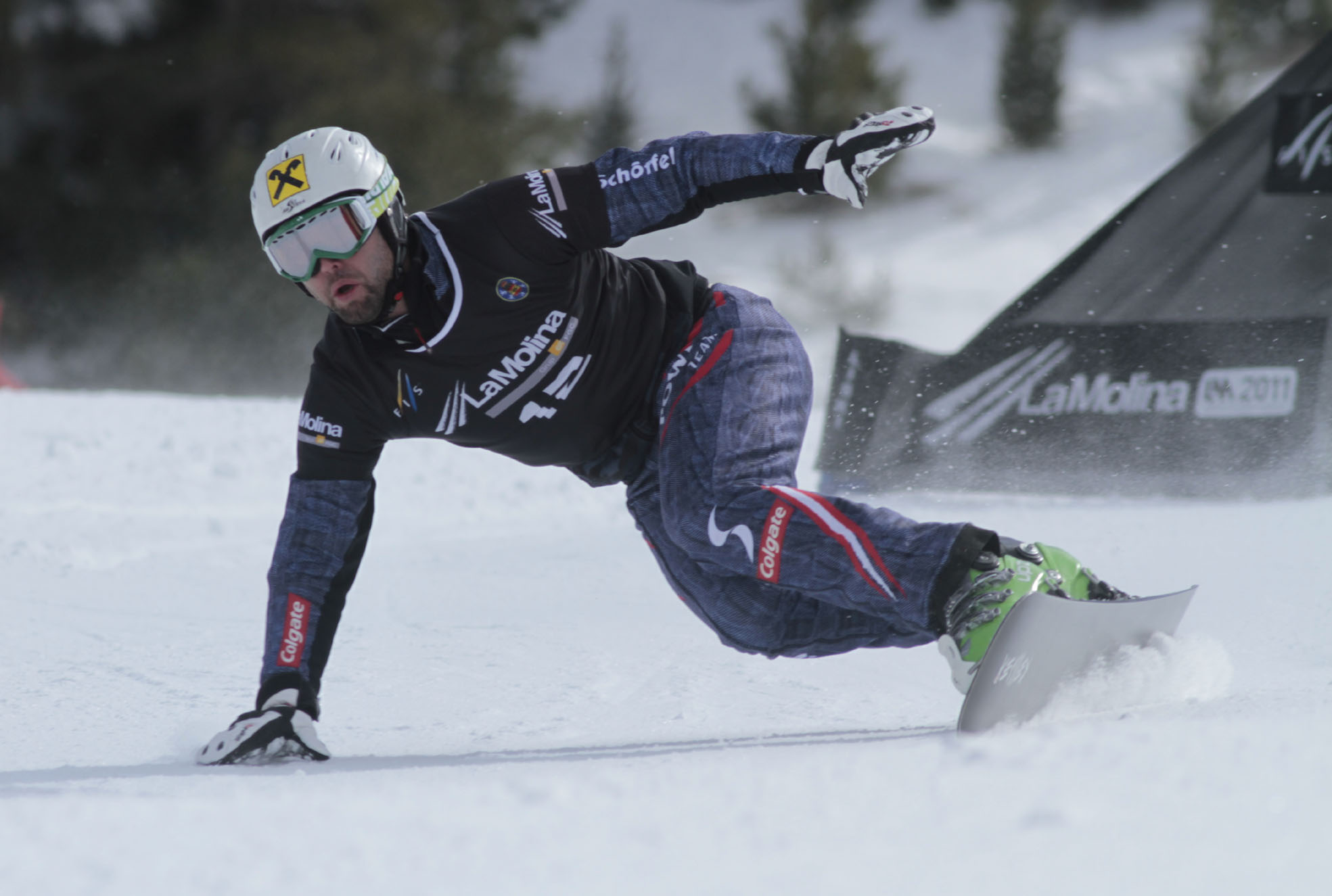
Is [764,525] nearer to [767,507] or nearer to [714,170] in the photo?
[767,507]

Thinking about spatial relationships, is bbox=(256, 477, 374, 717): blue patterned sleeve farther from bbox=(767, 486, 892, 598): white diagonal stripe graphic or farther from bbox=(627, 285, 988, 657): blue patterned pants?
bbox=(767, 486, 892, 598): white diagonal stripe graphic

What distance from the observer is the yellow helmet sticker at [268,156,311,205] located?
7.74 feet

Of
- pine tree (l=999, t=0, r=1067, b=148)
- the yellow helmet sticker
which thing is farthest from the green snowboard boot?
pine tree (l=999, t=0, r=1067, b=148)

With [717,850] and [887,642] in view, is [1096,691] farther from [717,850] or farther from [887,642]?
[717,850]

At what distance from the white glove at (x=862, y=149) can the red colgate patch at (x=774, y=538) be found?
563mm

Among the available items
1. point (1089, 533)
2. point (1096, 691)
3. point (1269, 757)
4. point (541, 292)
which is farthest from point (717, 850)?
point (1089, 533)

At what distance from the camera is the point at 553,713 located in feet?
9.31

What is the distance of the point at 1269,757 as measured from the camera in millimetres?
1517

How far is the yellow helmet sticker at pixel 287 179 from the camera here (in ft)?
7.74

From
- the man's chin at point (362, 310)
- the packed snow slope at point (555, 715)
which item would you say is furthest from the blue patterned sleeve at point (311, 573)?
the man's chin at point (362, 310)

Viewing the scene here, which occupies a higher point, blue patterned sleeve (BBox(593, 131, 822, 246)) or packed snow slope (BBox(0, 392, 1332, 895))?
blue patterned sleeve (BBox(593, 131, 822, 246))

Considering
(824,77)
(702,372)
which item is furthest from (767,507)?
(824,77)

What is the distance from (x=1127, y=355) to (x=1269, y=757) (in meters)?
3.62

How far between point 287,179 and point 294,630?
86 cm
